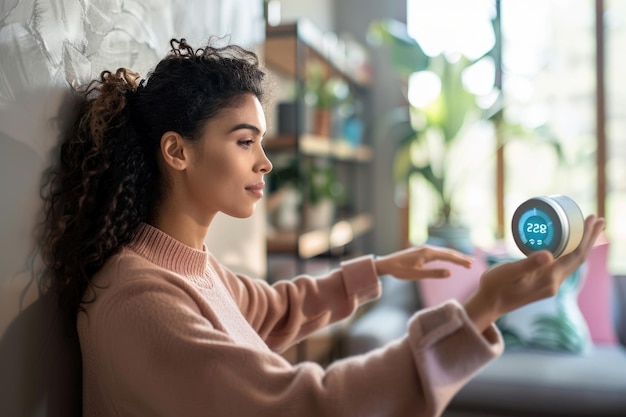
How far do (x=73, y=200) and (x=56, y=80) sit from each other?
0.47 feet

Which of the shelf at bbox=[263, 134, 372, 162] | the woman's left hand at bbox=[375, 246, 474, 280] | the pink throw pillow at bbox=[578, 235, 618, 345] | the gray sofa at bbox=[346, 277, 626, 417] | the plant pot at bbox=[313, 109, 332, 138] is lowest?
the gray sofa at bbox=[346, 277, 626, 417]

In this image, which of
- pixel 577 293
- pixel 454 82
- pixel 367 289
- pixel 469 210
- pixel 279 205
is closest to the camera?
pixel 367 289

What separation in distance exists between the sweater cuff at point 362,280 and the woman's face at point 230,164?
300 mm

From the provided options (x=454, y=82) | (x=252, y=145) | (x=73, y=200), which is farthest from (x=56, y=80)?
(x=454, y=82)

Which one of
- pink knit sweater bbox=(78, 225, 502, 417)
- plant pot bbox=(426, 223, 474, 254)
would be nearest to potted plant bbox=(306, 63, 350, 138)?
plant pot bbox=(426, 223, 474, 254)

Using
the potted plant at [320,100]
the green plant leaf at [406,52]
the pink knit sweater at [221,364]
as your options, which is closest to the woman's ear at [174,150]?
the pink knit sweater at [221,364]

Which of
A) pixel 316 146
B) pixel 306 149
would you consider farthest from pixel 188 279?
pixel 316 146

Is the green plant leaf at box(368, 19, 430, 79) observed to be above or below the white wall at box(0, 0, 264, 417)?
above

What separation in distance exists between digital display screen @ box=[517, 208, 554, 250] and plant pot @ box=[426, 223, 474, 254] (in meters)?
1.95

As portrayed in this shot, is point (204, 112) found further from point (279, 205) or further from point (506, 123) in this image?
point (506, 123)

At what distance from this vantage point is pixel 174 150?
75cm

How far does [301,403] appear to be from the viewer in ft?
1.97

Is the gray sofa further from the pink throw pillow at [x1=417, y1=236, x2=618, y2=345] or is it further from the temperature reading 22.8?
the temperature reading 22.8

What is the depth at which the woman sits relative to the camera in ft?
2.01
